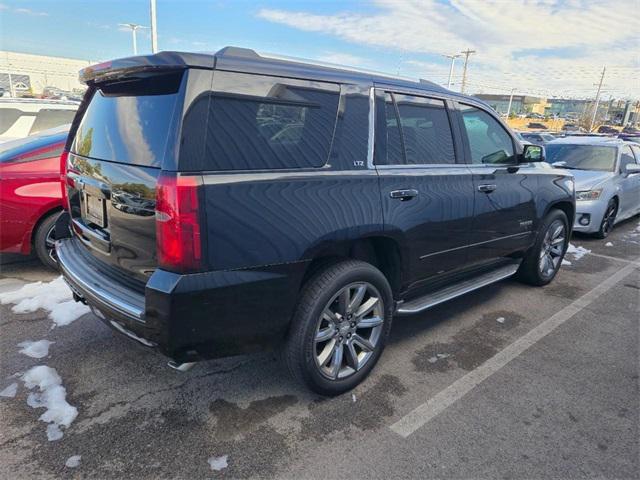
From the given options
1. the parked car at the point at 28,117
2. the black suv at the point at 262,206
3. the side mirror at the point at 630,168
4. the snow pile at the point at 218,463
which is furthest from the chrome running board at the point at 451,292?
the parked car at the point at 28,117

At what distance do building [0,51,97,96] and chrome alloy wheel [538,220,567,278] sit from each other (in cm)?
5003

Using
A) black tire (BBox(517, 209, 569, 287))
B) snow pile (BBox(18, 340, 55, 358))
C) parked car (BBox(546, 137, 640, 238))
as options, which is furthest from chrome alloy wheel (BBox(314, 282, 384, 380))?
parked car (BBox(546, 137, 640, 238))

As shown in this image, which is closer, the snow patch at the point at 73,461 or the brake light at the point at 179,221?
the brake light at the point at 179,221

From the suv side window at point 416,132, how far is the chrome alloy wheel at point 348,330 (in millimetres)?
879

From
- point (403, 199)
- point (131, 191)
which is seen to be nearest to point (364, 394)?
point (403, 199)

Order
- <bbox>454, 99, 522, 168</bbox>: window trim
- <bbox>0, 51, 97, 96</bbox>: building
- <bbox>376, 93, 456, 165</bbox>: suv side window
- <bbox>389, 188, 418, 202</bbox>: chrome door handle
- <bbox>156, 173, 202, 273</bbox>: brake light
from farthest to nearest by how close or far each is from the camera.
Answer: <bbox>0, 51, 97, 96</bbox>: building → <bbox>454, 99, 522, 168</bbox>: window trim → <bbox>376, 93, 456, 165</bbox>: suv side window → <bbox>389, 188, 418, 202</bbox>: chrome door handle → <bbox>156, 173, 202, 273</bbox>: brake light

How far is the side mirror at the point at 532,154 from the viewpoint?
4.20 m

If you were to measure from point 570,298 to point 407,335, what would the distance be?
2.15 m

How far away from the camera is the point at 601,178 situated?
7.37 meters

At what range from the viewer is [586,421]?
2686 mm

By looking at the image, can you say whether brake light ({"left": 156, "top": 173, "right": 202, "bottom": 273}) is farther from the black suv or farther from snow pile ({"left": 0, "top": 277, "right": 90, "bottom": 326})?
snow pile ({"left": 0, "top": 277, "right": 90, "bottom": 326})

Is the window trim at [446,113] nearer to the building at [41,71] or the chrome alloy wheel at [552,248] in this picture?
the chrome alloy wheel at [552,248]

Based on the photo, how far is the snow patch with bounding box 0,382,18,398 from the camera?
106 inches

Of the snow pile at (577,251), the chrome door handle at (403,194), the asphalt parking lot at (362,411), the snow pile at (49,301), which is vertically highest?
the chrome door handle at (403,194)
